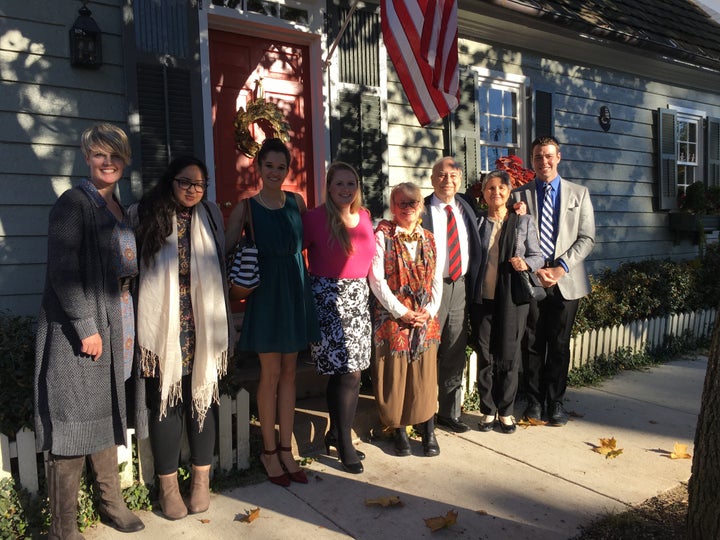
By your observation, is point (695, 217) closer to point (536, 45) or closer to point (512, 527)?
point (536, 45)

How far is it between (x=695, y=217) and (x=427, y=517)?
340 inches

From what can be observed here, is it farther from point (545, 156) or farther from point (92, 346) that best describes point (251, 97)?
point (92, 346)

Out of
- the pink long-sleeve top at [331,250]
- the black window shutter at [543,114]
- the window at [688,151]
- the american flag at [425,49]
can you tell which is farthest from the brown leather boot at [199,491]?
the window at [688,151]

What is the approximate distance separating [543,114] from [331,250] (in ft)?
17.8

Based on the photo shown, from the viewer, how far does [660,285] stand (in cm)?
746

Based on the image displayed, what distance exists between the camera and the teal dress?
3.50 meters

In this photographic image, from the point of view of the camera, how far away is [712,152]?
10703 millimetres

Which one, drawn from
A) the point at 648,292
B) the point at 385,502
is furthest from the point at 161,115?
the point at 648,292

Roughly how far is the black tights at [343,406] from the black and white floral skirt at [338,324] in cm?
8

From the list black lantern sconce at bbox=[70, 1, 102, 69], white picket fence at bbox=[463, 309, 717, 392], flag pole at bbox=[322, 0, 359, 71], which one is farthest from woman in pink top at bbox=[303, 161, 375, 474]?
flag pole at bbox=[322, 0, 359, 71]

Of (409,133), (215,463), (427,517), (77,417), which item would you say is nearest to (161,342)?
(77,417)

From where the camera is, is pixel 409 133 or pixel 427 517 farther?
pixel 409 133

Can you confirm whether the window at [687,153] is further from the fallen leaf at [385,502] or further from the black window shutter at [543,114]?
the fallen leaf at [385,502]

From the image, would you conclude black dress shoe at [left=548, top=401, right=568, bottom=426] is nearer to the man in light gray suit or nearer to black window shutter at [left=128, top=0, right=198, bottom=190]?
the man in light gray suit
